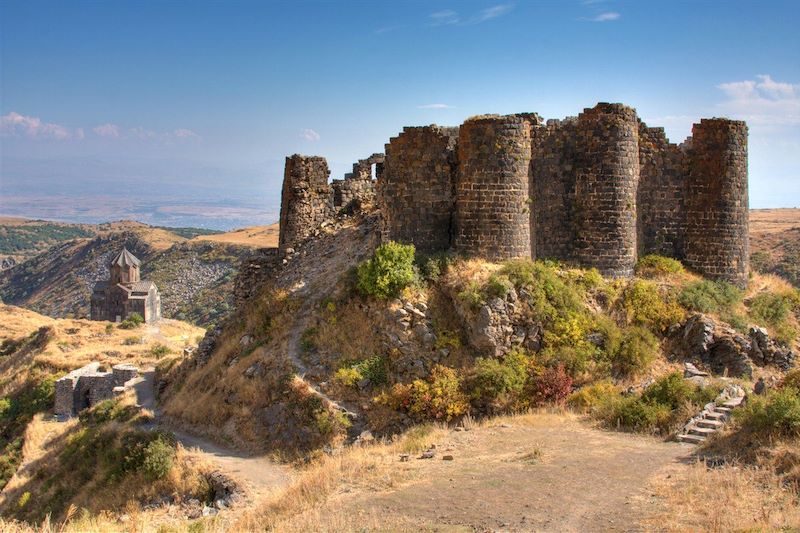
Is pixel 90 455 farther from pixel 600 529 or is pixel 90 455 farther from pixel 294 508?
pixel 600 529

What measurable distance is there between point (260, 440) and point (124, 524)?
360 centimetres

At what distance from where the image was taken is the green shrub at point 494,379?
51.8 feet

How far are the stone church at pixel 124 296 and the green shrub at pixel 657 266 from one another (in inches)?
2150

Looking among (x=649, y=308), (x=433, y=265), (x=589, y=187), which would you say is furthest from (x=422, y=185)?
(x=649, y=308)

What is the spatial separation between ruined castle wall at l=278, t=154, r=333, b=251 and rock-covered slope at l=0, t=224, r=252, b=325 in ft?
198

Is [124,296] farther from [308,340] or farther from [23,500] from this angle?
[308,340]

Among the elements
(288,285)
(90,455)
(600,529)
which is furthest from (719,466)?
(90,455)

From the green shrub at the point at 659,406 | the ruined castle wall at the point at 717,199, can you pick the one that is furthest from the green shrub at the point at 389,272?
the ruined castle wall at the point at 717,199

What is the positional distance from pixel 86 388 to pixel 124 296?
1540 inches

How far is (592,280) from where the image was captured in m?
18.2

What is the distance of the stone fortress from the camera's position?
17.7m

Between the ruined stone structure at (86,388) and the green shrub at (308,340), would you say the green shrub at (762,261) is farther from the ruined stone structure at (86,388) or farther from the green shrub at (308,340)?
the green shrub at (308,340)

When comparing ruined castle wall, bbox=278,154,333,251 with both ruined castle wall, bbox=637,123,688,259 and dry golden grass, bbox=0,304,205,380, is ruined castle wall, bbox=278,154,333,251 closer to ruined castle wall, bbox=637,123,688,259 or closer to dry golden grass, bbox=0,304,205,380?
ruined castle wall, bbox=637,123,688,259

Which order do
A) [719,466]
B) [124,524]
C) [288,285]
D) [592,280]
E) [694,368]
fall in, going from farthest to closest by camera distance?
[288,285]
[592,280]
[694,368]
[124,524]
[719,466]
